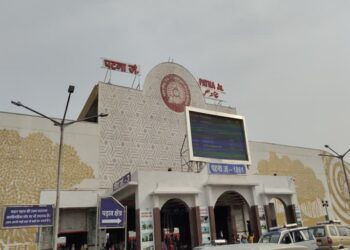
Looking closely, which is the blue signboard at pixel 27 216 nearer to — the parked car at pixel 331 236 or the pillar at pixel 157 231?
the pillar at pixel 157 231

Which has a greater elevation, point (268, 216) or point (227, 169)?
point (227, 169)

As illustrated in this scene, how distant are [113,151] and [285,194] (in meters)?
14.1

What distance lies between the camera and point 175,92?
33.1 meters

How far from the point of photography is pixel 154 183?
19891 mm

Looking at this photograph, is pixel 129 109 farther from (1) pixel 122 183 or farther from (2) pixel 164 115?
(1) pixel 122 183

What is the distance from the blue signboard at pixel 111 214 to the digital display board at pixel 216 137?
9301 millimetres

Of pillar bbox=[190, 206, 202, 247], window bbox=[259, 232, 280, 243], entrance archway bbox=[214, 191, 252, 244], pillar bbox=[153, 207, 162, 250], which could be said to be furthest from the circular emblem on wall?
window bbox=[259, 232, 280, 243]

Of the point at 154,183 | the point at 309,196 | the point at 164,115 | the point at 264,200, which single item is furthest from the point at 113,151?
the point at 309,196

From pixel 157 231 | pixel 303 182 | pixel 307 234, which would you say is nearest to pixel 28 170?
pixel 157 231

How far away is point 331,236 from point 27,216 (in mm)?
A: 12046

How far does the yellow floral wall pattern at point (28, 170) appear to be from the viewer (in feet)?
74.8

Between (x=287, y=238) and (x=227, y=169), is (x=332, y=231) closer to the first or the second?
(x=287, y=238)

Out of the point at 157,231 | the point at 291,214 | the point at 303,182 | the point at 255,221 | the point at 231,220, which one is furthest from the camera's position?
the point at 303,182

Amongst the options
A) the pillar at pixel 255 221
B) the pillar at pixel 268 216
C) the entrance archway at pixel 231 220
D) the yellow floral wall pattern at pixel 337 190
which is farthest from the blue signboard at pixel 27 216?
the yellow floral wall pattern at pixel 337 190
